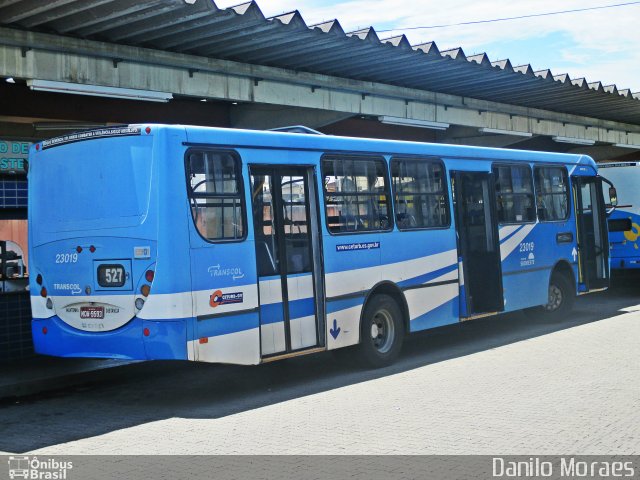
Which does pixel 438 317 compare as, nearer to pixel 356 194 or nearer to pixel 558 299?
pixel 356 194

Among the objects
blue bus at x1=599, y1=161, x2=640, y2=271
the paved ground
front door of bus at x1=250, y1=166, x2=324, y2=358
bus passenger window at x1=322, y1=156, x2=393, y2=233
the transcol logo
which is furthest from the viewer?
blue bus at x1=599, y1=161, x2=640, y2=271

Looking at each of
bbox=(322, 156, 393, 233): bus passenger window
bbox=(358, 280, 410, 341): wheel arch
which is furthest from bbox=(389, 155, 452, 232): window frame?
bbox=(358, 280, 410, 341): wheel arch

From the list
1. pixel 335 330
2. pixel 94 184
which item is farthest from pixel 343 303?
pixel 94 184

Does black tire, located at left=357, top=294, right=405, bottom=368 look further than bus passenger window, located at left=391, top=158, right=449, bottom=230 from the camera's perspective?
No

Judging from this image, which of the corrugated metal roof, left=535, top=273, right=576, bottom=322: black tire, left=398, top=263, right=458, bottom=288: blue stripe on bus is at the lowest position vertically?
left=535, top=273, right=576, bottom=322: black tire

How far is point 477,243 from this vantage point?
14.5 meters

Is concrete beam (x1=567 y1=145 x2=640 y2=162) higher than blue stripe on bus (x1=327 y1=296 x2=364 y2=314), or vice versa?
concrete beam (x1=567 y1=145 x2=640 y2=162)

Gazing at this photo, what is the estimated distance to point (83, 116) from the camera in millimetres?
14805

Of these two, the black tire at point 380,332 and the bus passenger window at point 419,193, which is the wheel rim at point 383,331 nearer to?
the black tire at point 380,332

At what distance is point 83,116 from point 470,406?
8.47m

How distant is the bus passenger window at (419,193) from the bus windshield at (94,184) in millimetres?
4060

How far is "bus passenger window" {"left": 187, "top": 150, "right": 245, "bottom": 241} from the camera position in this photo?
9.83 m

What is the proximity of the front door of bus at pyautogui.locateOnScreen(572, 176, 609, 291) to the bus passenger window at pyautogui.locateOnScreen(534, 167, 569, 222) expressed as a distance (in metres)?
0.47

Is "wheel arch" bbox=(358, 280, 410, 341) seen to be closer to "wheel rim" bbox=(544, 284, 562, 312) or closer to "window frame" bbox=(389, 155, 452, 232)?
"window frame" bbox=(389, 155, 452, 232)
